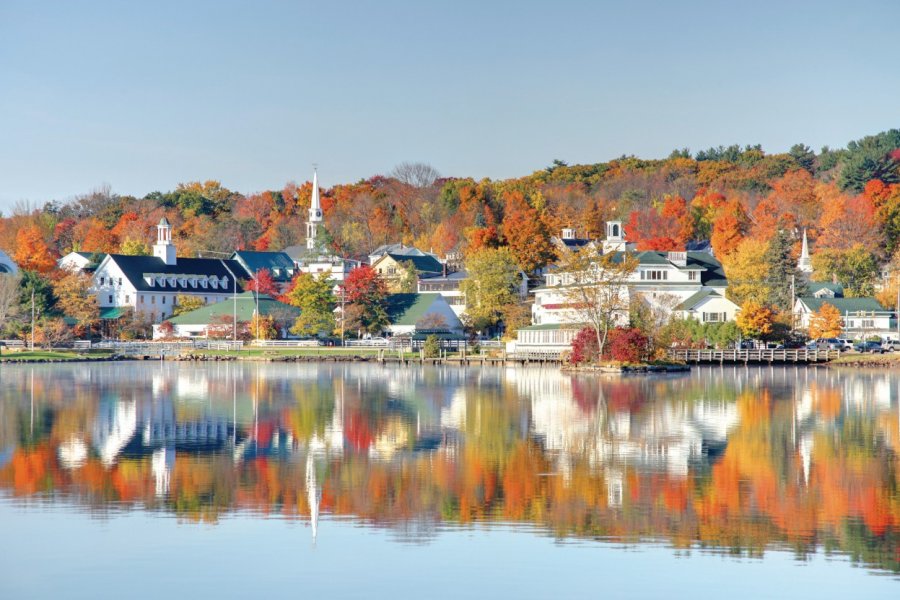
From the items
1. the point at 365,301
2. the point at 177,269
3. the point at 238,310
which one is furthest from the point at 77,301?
the point at 365,301

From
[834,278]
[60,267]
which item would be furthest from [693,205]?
[60,267]

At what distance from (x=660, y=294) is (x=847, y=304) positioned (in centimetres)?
1383

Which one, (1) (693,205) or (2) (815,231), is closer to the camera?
(2) (815,231)

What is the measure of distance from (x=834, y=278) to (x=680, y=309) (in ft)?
73.9

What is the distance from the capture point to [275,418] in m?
36.7

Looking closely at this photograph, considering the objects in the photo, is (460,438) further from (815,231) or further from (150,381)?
(815,231)

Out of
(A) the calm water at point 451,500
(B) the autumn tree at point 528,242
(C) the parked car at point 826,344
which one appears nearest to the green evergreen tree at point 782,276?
(C) the parked car at point 826,344

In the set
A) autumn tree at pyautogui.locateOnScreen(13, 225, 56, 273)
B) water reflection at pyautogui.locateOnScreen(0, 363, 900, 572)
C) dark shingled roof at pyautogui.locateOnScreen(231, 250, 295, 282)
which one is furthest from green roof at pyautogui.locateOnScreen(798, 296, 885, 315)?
autumn tree at pyautogui.locateOnScreen(13, 225, 56, 273)

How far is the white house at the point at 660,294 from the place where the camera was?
239 ft

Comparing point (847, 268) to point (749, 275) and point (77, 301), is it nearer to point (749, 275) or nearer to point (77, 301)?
point (749, 275)

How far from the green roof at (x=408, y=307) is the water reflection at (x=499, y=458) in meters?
39.6

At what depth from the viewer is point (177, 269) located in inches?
4286

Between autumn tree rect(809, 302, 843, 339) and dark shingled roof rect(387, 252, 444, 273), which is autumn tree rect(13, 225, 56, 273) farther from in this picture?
autumn tree rect(809, 302, 843, 339)

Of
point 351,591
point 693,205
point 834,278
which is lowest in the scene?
point 351,591
